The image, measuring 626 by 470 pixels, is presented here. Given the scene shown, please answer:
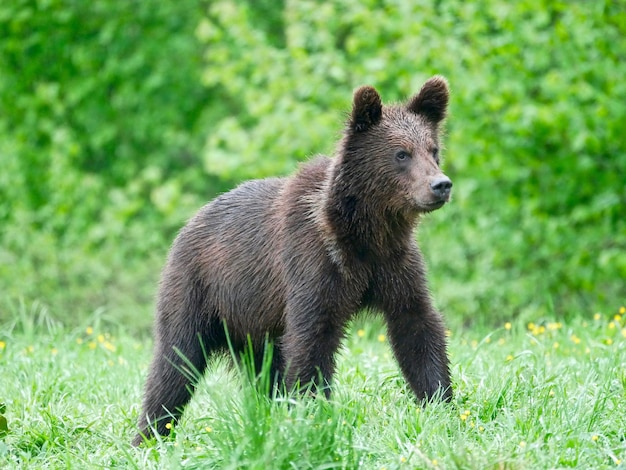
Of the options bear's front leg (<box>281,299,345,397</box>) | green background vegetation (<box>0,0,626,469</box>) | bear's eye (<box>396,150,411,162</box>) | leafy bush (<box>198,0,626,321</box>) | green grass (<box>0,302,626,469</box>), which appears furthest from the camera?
leafy bush (<box>198,0,626,321</box>)

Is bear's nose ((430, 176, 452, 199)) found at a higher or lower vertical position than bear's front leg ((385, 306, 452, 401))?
higher

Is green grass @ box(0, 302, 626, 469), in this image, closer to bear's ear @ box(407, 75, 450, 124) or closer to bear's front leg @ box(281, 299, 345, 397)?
bear's front leg @ box(281, 299, 345, 397)

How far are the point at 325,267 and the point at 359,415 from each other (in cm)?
83

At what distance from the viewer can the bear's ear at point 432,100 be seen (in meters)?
5.56

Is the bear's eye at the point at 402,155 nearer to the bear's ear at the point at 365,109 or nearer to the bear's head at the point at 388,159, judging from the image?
the bear's head at the point at 388,159

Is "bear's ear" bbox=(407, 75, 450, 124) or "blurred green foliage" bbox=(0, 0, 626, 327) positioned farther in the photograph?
"blurred green foliage" bbox=(0, 0, 626, 327)

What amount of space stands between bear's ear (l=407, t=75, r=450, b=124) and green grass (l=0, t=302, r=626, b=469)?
4.87 ft

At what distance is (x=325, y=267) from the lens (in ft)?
16.8

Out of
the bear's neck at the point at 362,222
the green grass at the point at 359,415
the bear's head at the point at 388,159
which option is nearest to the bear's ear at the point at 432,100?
the bear's head at the point at 388,159

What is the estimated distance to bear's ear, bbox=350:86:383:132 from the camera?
527 cm

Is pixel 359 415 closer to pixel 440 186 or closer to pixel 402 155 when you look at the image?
pixel 440 186

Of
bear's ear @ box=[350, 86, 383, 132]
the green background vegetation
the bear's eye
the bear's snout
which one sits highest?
bear's ear @ box=[350, 86, 383, 132]

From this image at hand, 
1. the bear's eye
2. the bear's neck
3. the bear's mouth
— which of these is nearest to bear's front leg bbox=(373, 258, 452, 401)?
the bear's neck

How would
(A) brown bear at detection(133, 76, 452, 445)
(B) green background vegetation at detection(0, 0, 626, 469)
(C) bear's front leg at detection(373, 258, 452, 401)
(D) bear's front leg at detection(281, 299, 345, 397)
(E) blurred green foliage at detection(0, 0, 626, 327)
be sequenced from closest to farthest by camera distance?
(B) green background vegetation at detection(0, 0, 626, 469), (D) bear's front leg at detection(281, 299, 345, 397), (A) brown bear at detection(133, 76, 452, 445), (C) bear's front leg at detection(373, 258, 452, 401), (E) blurred green foliage at detection(0, 0, 626, 327)
